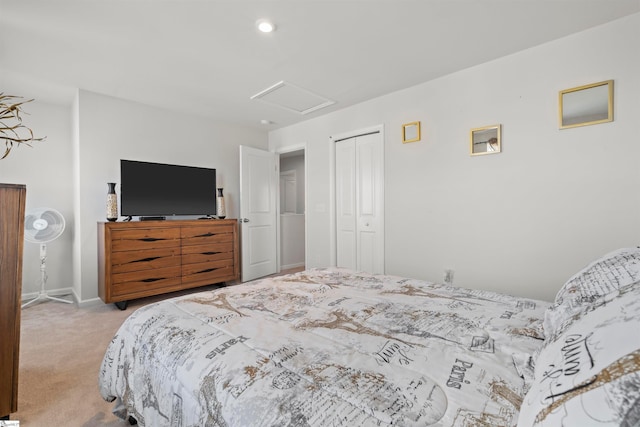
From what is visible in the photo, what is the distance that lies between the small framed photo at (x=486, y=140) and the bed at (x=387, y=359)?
5.68 ft

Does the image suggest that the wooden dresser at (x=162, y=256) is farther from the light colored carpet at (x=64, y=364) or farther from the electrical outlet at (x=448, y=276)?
the electrical outlet at (x=448, y=276)

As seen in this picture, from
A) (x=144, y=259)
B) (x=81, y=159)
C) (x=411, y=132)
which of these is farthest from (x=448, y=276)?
(x=81, y=159)

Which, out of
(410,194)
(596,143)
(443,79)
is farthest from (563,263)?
(443,79)

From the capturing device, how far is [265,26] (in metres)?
2.17

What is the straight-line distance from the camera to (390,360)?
2.99ft

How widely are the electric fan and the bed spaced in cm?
284

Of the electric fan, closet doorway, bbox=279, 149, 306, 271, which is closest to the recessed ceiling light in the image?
the electric fan

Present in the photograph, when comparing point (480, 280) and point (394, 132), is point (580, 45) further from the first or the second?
point (480, 280)

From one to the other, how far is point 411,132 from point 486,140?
797 millimetres

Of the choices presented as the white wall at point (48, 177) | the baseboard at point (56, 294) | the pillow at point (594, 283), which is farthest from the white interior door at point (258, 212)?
the pillow at point (594, 283)

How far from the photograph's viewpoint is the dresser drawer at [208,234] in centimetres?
372

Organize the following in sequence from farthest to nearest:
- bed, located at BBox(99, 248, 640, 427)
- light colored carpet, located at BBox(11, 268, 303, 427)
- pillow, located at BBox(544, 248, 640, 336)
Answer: light colored carpet, located at BBox(11, 268, 303, 427)
pillow, located at BBox(544, 248, 640, 336)
bed, located at BBox(99, 248, 640, 427)

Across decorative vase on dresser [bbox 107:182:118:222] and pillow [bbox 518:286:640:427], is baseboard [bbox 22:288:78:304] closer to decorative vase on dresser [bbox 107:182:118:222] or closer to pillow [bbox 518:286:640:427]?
decorative vase on dresser [bbox 107:182:118:222]

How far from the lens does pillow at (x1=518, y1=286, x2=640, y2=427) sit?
1.28 feet
